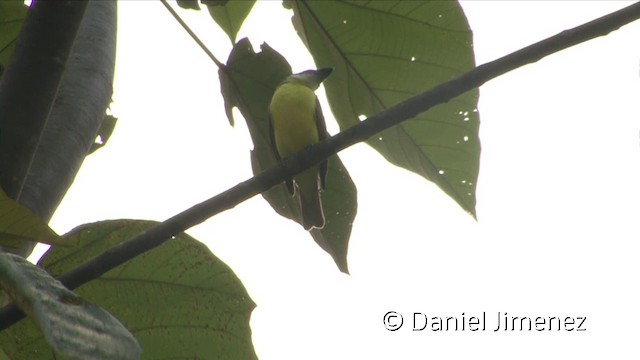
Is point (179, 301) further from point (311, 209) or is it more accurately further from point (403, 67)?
point (311, 209)

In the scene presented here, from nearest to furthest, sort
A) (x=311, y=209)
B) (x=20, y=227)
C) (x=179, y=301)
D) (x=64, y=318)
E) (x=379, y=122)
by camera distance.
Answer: (x=64, y=318)
(x=20, y=227)
(x=379, y=122)
(x=179, y=301)
(x=311, y=209)

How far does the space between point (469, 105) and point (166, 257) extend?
2.47 feet

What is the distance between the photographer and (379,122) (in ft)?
3.52

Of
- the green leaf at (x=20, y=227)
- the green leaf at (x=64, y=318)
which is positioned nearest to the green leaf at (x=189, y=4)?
the green leaf at (x=20, y=227)

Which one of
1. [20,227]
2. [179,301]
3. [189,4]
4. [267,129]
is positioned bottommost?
[179,301]

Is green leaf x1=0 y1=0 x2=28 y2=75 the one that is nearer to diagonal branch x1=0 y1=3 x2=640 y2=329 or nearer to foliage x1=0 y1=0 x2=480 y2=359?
foliage x1=0 y1=0 x2=480 y2=359

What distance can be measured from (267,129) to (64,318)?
1265 millimetres

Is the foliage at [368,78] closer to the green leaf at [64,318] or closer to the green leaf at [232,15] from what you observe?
the green leaf at [232,15]

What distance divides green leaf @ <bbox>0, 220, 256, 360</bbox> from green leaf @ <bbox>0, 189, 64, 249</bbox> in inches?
14.6

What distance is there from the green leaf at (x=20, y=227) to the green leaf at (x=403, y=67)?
0.96 meters

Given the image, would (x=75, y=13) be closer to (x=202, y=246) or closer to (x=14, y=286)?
(x=14, y=286)

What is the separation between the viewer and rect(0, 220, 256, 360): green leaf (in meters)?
1.34

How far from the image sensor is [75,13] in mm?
875

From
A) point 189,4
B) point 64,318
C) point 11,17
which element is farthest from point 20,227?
point 11,17
